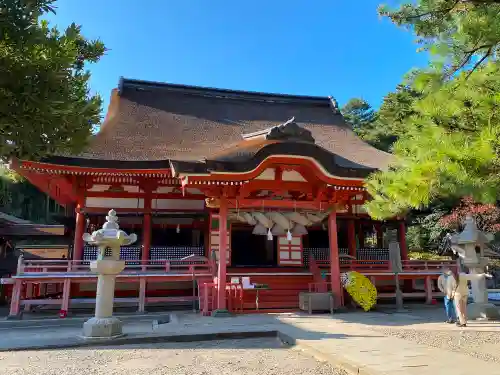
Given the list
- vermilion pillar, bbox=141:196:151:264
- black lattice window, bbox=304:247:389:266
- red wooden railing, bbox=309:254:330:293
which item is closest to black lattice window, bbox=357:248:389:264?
black lattice window, bbox=304:247:389:266

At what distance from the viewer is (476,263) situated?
930 centimetres

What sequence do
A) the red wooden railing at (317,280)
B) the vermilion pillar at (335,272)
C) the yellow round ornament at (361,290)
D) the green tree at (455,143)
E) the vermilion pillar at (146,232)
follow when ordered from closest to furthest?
the green tree at (455,143) → the yellow round ornament at (361,290) → the vermilion pillar at (335,272) → the red wooden railing at (317,280) → the vermilion pillar at (146,232)

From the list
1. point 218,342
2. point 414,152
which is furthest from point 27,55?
point 218,342

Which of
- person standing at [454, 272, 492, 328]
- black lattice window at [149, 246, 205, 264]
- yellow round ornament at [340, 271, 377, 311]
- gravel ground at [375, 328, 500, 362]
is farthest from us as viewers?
black lattice window at [149, 246, 205, 264]

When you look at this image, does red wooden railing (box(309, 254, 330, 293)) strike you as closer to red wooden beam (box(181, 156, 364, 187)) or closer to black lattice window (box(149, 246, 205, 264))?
red wooden beam (box(181, 156, 364, 187))

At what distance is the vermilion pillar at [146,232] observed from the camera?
1155 cm

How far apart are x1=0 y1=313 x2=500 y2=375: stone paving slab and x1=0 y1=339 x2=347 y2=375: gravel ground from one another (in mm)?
263

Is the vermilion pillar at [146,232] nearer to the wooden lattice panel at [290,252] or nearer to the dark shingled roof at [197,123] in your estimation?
the dark shingled roof at [197,123]

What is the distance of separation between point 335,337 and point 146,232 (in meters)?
6.86

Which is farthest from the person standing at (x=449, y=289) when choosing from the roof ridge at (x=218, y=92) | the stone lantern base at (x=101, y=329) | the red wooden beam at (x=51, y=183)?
the roof ridge at (x=218, y=92)

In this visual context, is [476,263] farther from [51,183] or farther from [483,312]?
[51,183]

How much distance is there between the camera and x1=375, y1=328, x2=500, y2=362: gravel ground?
565 centimetres

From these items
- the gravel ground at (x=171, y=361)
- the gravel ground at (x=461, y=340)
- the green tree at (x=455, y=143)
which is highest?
the green tree at (x=455, y=143)

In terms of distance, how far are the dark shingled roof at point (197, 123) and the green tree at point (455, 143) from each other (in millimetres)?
8343
